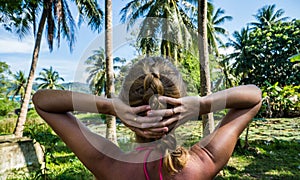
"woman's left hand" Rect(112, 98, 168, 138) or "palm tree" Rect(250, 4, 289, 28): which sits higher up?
"palm tree" Rect(250, 4, 289, 28)

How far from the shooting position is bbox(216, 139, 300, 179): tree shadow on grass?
489cm

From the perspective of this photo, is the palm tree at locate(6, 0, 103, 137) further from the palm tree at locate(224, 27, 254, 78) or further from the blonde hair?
the palm tree at locate(224, 27, 254, 78)

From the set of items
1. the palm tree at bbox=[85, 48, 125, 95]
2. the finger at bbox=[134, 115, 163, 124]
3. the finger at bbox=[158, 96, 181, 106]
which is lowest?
the finger at bbox=[134, 115, 163, 124]

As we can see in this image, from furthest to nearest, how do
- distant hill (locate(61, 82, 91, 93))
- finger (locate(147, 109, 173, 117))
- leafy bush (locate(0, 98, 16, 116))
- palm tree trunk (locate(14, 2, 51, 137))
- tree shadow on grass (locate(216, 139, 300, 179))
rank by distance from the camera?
1. leafy bush (locate(0, 98, 16, 116))
2. palm tree trunk (locate(14, 2, 51, 137))
3. tree shadow on grass (locate(216, 139, 300, 179))
4. distant hill (locate(61, 82, 91, 93))
5. finger (locate(147, 109, 173, 117))

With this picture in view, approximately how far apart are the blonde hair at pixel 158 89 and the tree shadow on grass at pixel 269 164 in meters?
4.32

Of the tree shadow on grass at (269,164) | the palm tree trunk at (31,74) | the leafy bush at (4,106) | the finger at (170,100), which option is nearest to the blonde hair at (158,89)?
the finger at (170,100)

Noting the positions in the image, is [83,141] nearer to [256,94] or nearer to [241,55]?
[256,94]

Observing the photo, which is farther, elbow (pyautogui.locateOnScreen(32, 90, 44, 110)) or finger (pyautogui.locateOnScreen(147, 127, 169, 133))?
elbow (pyautogui.locateOnScreen(32, 90, 44, 110))

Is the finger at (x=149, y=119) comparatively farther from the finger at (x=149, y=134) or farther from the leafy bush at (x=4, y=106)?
the leafy bush at (x=4, y=106)

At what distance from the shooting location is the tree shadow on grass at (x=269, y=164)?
192 inches

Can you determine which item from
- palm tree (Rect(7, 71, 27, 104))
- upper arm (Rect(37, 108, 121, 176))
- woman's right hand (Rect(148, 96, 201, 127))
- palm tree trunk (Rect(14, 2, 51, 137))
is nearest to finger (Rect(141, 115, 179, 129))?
woman's right hand (Rect(148, 96, 201, 127))

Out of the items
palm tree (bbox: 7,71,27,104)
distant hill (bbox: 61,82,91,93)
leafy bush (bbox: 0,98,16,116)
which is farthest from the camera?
palm tree (bbox: 7,71,27,104)

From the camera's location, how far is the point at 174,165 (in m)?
0.79

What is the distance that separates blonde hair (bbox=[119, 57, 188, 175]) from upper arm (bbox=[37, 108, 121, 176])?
115mm
